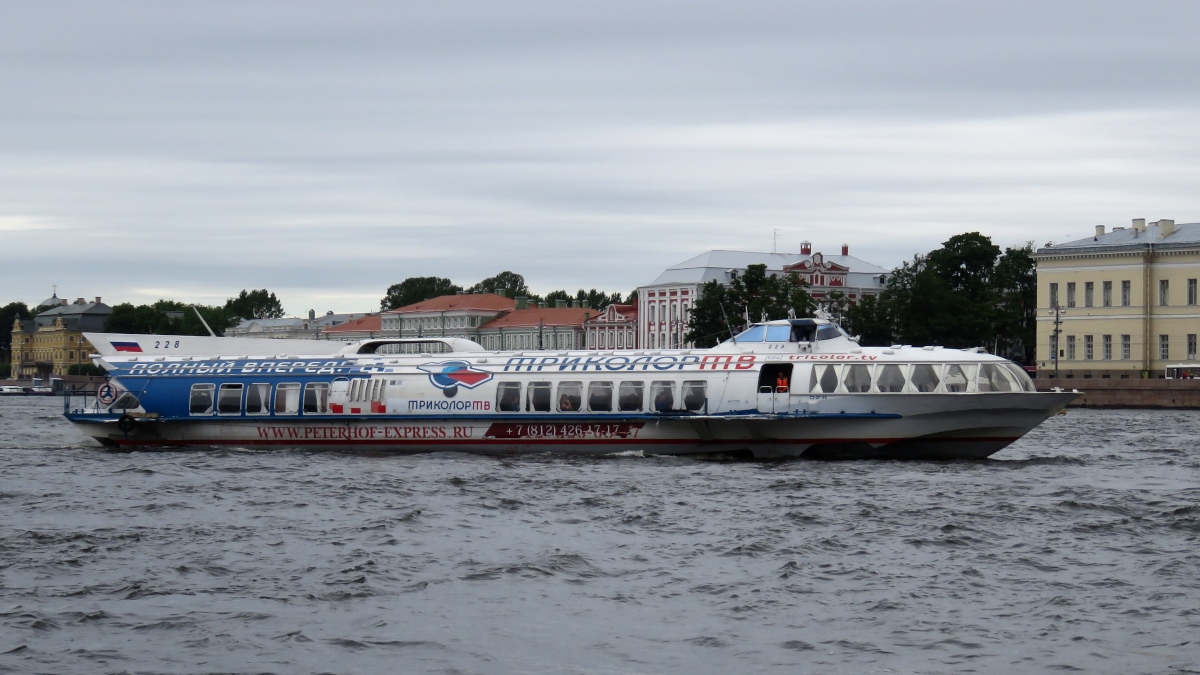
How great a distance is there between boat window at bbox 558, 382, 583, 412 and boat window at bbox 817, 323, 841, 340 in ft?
14.7

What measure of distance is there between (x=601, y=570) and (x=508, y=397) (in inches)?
555

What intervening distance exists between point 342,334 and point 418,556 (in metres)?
162

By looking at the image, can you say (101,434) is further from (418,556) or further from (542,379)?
(418,556)

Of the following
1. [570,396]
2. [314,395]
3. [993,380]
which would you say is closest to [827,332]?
[993,380]

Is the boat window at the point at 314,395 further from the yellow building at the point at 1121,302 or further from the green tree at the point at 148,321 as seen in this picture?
the green tree at the point at 148,321

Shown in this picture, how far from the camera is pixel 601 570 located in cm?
1620

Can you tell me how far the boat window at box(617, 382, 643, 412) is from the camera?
2944cm

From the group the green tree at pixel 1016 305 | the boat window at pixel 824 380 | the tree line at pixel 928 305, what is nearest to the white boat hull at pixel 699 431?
the boat window at pixel 824 380

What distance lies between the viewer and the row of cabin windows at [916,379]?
27.8 m

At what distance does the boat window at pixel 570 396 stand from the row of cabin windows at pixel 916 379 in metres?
4.38

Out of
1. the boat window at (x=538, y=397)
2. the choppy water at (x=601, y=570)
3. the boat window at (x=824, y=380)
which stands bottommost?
the choppy water at (x=601, y=570)

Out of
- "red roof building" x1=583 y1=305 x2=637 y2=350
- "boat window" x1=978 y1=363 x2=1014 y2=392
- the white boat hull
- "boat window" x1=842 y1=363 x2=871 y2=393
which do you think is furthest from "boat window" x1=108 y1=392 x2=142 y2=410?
"red roof building" x1=583 y1=305 x2=637 y2=350

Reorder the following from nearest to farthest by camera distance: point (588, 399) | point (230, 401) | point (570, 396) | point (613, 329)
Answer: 1. point (588, 399)
2. point (570, 396)
3. point (230, 401)
4. point (613, 329)

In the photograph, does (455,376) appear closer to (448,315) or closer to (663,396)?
(663,396)
